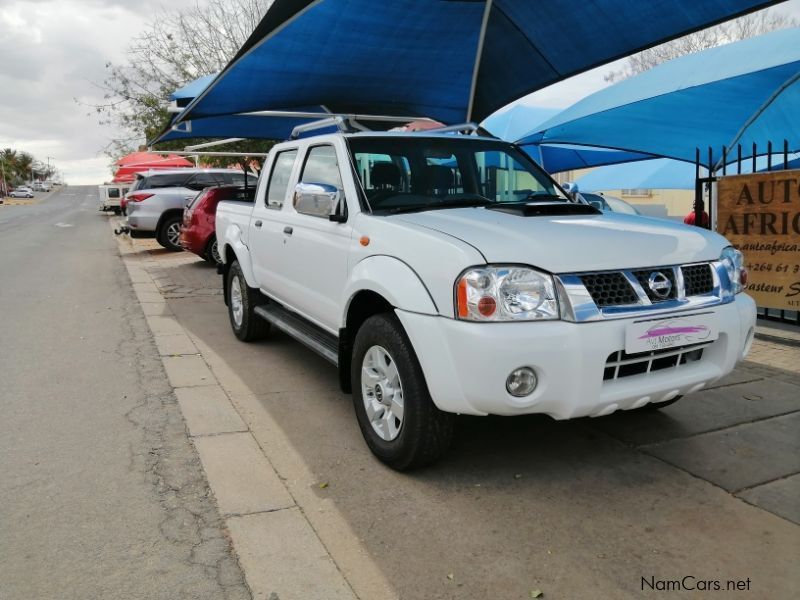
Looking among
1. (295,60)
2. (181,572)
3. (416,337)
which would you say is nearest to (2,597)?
(181,572)

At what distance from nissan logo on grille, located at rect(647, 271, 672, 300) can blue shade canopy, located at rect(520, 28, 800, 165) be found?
5.26 m

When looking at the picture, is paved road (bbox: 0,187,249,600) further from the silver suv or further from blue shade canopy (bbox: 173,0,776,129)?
the silver suv

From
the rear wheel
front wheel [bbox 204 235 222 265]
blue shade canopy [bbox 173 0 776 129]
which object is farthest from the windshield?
the rear wheel

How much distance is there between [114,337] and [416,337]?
473 centimetres

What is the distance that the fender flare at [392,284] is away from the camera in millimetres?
3227

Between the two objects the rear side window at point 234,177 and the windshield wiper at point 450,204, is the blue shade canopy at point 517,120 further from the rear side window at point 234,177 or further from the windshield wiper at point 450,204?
the windshield wiper at point 450,204

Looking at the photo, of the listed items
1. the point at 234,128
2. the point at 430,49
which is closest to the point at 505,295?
the point at 430,49

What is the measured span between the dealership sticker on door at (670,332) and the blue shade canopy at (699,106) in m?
5.22

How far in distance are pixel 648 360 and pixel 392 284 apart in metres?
1.34

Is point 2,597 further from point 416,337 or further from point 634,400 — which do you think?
point 634,400

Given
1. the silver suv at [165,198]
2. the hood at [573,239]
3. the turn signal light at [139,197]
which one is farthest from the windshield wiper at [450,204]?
the turn signal light at [139,197]

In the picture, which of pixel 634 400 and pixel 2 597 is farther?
pixel 634 400

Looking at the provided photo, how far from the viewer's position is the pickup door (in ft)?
14.0

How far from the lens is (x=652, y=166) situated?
45.9 ft
